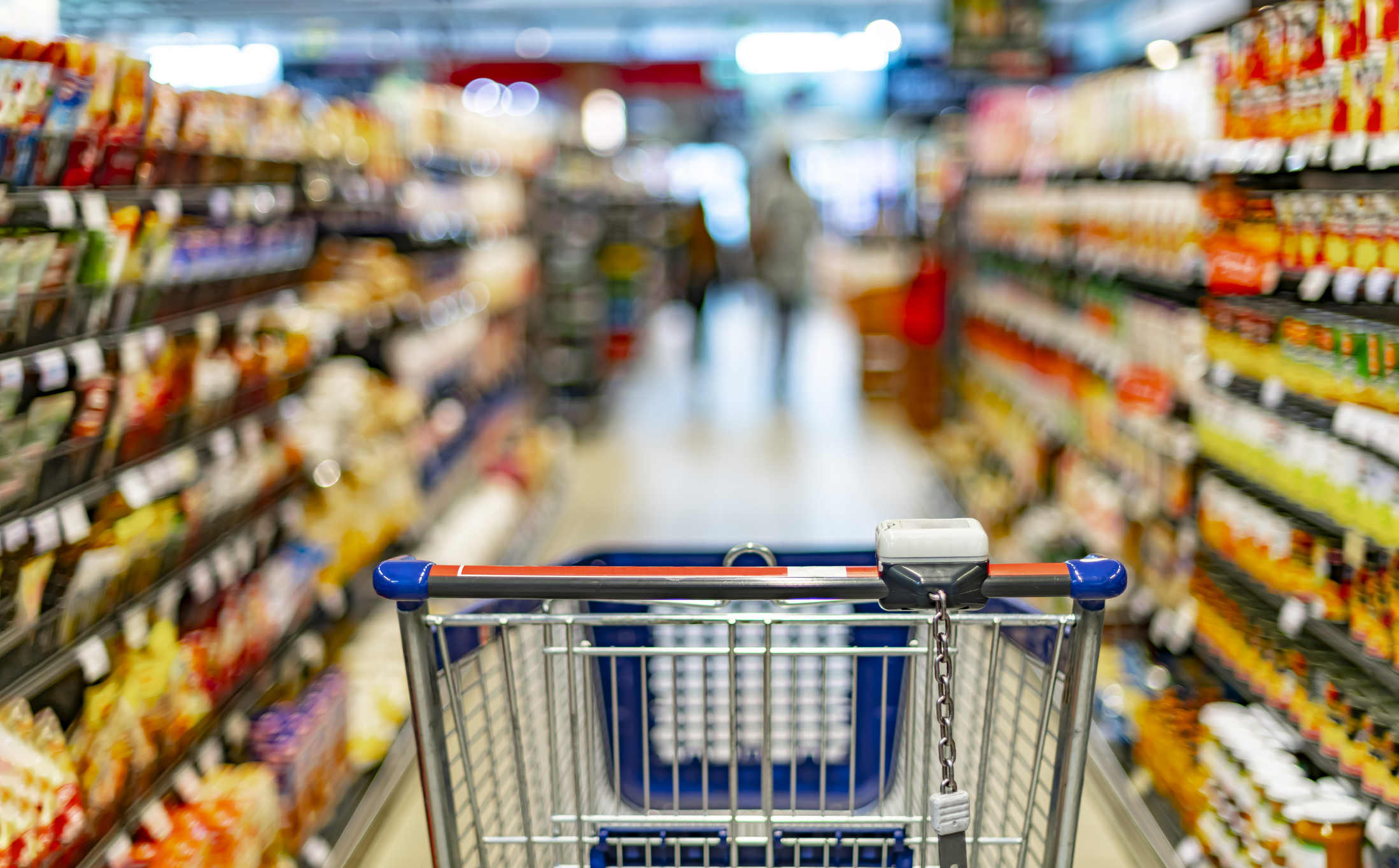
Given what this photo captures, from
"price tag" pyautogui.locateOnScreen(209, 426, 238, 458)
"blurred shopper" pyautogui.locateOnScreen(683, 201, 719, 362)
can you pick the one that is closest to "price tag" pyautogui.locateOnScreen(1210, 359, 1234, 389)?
"price tag" pyautogui.locateOnScreen(209, 426, 238, 458)

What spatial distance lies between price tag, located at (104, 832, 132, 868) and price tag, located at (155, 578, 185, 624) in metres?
0.46

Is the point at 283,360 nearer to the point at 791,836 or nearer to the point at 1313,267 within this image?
the point at 791,836

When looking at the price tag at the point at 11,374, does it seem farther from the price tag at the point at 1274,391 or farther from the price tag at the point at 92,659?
the price tag at the point at 1274,391

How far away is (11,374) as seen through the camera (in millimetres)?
1804

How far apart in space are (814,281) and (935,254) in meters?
12.6

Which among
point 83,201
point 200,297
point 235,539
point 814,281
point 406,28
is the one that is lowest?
point 814,281

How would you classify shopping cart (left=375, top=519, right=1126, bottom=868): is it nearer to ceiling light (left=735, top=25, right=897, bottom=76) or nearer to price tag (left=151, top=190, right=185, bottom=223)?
price tag (left=151, top=190, right=185, bottom=223)

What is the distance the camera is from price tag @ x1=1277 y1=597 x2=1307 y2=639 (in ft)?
7.79

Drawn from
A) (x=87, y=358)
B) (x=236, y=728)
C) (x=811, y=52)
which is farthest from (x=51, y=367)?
(x=811, y=52)

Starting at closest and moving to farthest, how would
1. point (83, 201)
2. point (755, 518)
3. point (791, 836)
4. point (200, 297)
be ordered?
point (791, 836)
point (83, 201)
point (200, 297)
point (755, 518)

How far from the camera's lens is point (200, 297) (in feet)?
8.79

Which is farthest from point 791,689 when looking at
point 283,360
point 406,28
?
point 406,28

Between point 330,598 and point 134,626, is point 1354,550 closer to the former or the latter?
point 134,626

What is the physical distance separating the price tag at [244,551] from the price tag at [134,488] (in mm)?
487
